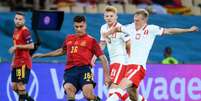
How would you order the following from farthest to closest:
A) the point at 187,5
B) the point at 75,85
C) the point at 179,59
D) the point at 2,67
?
the point at 187,5 < the point at 179,59 < the point at 2,67 < the point at 75,85

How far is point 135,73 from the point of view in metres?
12.6

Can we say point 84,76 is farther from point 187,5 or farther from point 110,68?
point 187,5

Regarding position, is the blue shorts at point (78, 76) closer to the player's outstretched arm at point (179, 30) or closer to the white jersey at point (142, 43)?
the white jersey at point (142, 43)

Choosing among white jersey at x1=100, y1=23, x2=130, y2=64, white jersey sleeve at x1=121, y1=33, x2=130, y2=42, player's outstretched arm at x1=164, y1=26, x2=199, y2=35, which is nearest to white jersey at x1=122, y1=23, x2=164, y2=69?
player's outstretched arm at x1=164, y1=26, x2=199, y2=35

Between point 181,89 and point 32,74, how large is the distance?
335 centimetres

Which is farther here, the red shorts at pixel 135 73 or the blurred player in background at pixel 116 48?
the blurred player in background at pixel 116 48

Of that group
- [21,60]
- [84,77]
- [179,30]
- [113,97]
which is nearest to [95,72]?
[21,60]

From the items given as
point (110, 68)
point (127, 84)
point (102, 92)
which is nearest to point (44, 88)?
point (102, 92)

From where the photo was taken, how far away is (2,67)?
618 inches

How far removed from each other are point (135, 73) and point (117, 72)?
119cm

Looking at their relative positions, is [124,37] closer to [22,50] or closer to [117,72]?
[117,72]

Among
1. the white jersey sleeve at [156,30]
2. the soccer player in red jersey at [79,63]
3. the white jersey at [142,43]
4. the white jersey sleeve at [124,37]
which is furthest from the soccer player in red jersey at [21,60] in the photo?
the white jersey sleeve at [156,30]

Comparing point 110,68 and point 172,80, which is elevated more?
point 110,68

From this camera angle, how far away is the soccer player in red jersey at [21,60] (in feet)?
47.7
